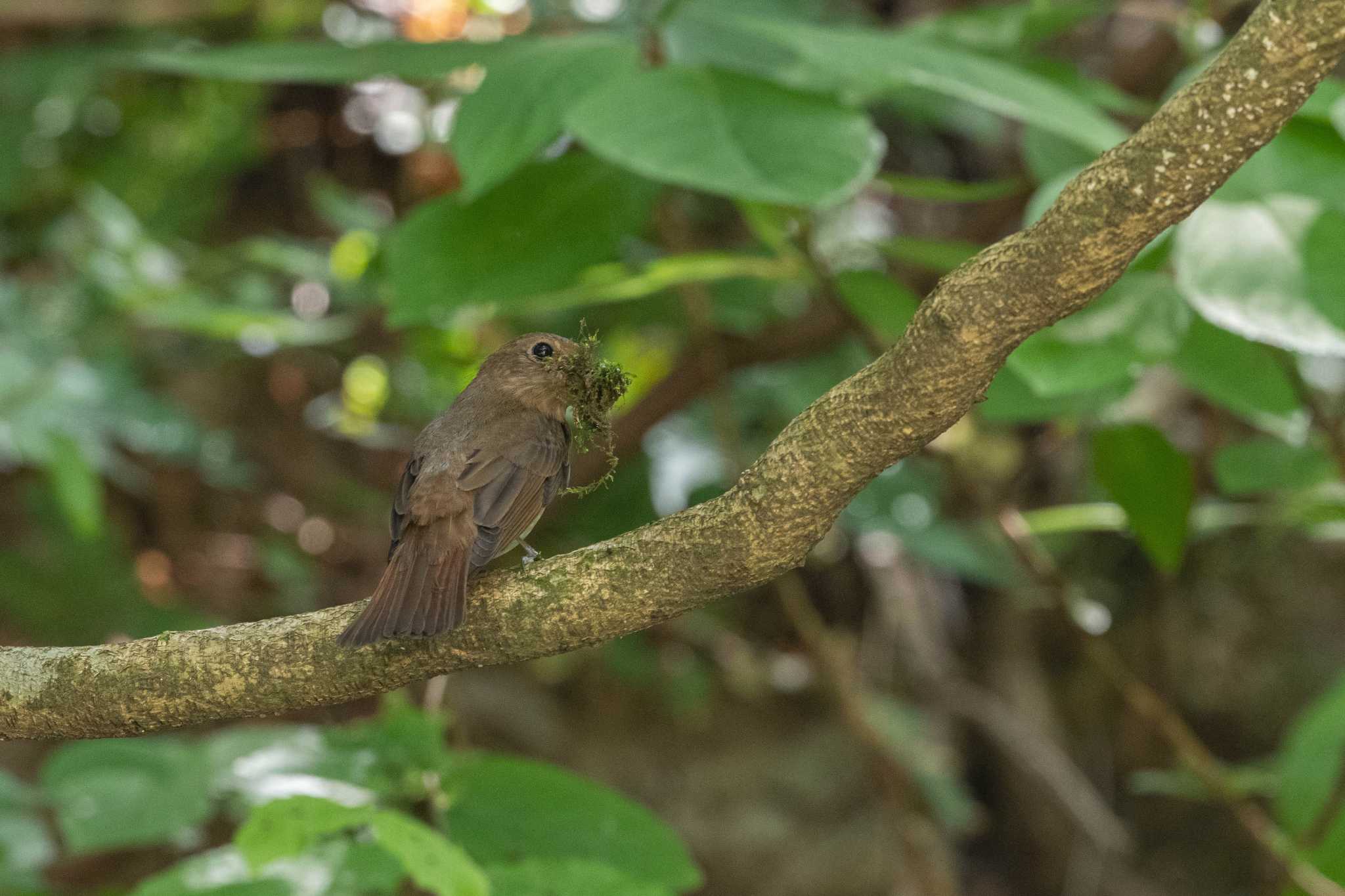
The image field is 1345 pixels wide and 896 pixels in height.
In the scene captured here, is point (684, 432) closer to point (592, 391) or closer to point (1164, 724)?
point (1164, 724)

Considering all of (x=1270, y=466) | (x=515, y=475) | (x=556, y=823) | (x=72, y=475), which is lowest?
(x=72, y=475)

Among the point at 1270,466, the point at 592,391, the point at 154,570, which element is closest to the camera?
the point at 592,391

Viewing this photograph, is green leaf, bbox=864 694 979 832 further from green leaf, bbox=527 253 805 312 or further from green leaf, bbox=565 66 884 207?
green leaf, bbox=565 66 884 207

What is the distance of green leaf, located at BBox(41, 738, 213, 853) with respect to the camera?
245 centimetres

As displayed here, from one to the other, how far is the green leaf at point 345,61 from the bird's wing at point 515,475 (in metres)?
0.72

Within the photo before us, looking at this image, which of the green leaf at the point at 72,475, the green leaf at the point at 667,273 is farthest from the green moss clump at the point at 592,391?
the green leaf at the point at 72,475

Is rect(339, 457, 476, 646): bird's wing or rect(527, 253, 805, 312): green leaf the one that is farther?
rect(527, 253, 805, 312): green leaf

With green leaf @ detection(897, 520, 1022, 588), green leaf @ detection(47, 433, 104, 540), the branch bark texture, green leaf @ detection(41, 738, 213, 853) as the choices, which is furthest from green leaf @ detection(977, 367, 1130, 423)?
green leaf @ detection(47, 433, 104, 540)

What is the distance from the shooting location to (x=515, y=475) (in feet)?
7.73

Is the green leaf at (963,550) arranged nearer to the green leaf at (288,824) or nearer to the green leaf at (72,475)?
the green leaf at (72,475)

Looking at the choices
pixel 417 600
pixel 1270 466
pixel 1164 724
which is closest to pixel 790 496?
pixel 417 600

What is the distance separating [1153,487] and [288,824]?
2.05 meters

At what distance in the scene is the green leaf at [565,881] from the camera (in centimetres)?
202

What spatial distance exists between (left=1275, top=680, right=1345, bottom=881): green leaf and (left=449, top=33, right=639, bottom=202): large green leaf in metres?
2.10
